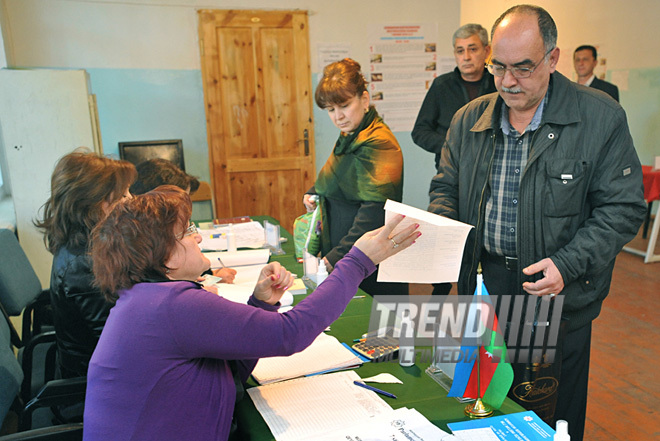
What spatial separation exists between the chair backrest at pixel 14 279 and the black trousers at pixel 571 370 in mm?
2068

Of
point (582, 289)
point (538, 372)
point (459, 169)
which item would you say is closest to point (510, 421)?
point (538, 372)

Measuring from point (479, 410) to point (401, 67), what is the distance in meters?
5.00

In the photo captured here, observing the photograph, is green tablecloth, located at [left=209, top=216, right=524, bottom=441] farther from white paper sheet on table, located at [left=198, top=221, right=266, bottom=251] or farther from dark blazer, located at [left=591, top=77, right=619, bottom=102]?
dark blazer, located at [left=591, top=77, right=619, bottom=102]

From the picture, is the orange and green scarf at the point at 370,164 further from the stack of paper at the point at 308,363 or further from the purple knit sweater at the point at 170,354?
the purple knit sweater at the point at 170,354

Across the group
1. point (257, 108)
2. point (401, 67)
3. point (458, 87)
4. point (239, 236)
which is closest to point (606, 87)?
point (401, 67)

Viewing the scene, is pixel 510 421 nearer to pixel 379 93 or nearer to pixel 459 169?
pixel 459 169

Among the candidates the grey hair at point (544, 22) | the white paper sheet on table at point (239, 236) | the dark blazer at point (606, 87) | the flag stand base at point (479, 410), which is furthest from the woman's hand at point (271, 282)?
the dark blazer at point (606, 87)

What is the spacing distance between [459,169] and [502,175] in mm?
186

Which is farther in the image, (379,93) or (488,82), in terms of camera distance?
(379,93)

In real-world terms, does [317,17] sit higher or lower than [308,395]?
higher

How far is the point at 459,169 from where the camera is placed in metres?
1.87

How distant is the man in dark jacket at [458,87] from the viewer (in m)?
3.13

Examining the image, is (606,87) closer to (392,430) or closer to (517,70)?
(517,70)

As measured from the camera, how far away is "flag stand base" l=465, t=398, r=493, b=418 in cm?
117
